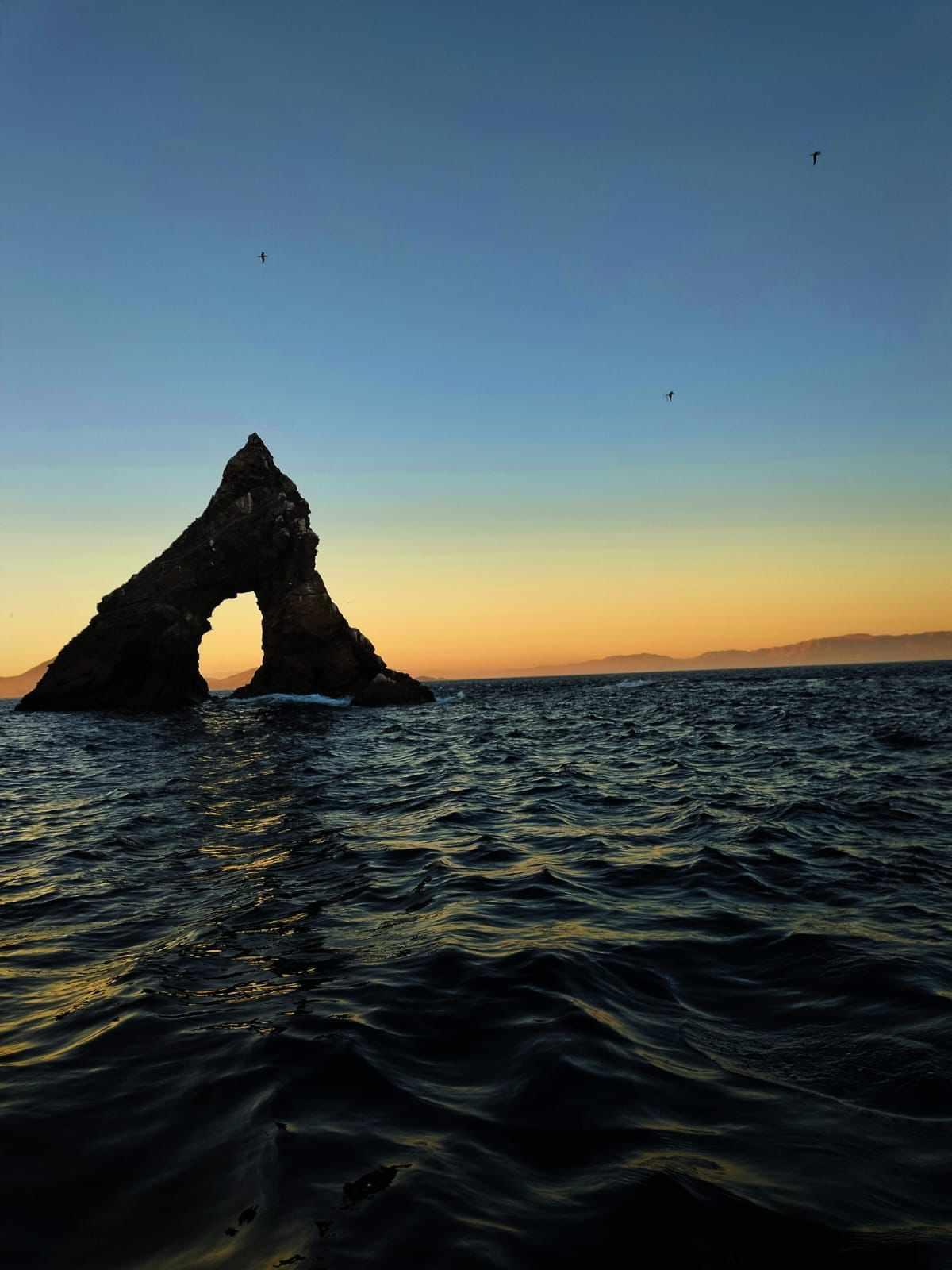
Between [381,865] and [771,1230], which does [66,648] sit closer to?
[381,865]

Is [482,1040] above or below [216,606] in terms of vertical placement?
below

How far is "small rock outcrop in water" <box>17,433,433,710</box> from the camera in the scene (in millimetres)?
51344

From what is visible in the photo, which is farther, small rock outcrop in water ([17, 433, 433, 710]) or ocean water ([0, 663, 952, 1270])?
small rock outcrop in water ([17, 433, 433, 710])

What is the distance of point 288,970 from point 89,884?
13.1 ft

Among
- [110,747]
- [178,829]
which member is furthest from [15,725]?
[178,829]

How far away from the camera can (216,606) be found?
57.8 m

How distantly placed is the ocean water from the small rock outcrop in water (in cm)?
4327

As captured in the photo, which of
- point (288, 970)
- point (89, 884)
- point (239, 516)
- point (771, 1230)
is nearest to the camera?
point (771, 1230)

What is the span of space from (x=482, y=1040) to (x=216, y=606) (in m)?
57.6

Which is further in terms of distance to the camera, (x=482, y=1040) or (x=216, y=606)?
(x=216, y=606)

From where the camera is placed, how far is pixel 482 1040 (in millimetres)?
4531

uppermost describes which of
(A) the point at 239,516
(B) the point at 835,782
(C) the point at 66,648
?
(A) the point at 239,516

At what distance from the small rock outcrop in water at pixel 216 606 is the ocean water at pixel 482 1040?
4327 centimetres

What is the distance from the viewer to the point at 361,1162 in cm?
323
